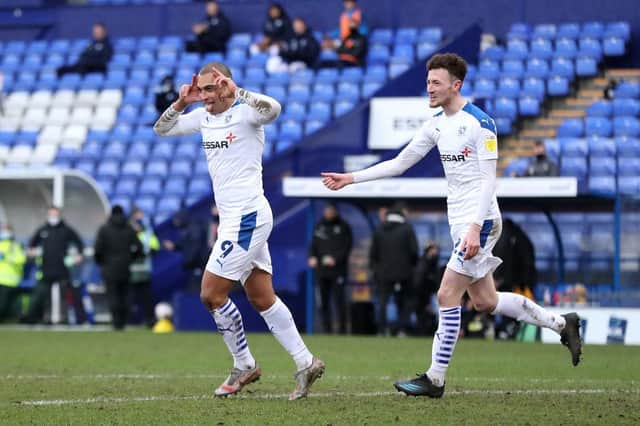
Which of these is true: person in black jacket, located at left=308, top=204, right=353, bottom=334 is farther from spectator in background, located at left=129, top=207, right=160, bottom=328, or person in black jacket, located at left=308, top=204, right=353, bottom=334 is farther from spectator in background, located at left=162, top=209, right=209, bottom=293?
spectator in background, located at left=129, top=207, right=160, bottom=328

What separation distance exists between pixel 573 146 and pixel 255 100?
13.3 metres

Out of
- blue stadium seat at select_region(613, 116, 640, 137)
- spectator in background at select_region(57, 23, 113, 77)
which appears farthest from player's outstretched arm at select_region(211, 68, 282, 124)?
spectator in background at select_region(57, 23, 113, 77)

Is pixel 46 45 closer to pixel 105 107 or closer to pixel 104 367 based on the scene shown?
pixel 105 107

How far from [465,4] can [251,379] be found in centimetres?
1950

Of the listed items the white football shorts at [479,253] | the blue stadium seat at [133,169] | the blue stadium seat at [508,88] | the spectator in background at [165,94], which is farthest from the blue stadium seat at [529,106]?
the white football shorts at [479,253]

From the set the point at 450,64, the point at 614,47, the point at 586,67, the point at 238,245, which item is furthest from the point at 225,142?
the point at 614,47

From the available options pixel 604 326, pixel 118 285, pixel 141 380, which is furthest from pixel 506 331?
pixel 141 380

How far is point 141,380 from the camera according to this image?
37.4 feet

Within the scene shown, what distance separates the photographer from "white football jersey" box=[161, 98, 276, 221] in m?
9.61

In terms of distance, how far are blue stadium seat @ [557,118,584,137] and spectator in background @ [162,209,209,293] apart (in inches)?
257

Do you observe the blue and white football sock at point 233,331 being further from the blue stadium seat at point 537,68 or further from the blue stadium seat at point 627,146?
the blue stadium seat at point 537,68

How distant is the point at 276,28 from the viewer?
28.6 metres

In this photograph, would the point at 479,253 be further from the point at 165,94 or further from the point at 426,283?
the point at 165,94

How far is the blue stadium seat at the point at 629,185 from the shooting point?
63.5ft
